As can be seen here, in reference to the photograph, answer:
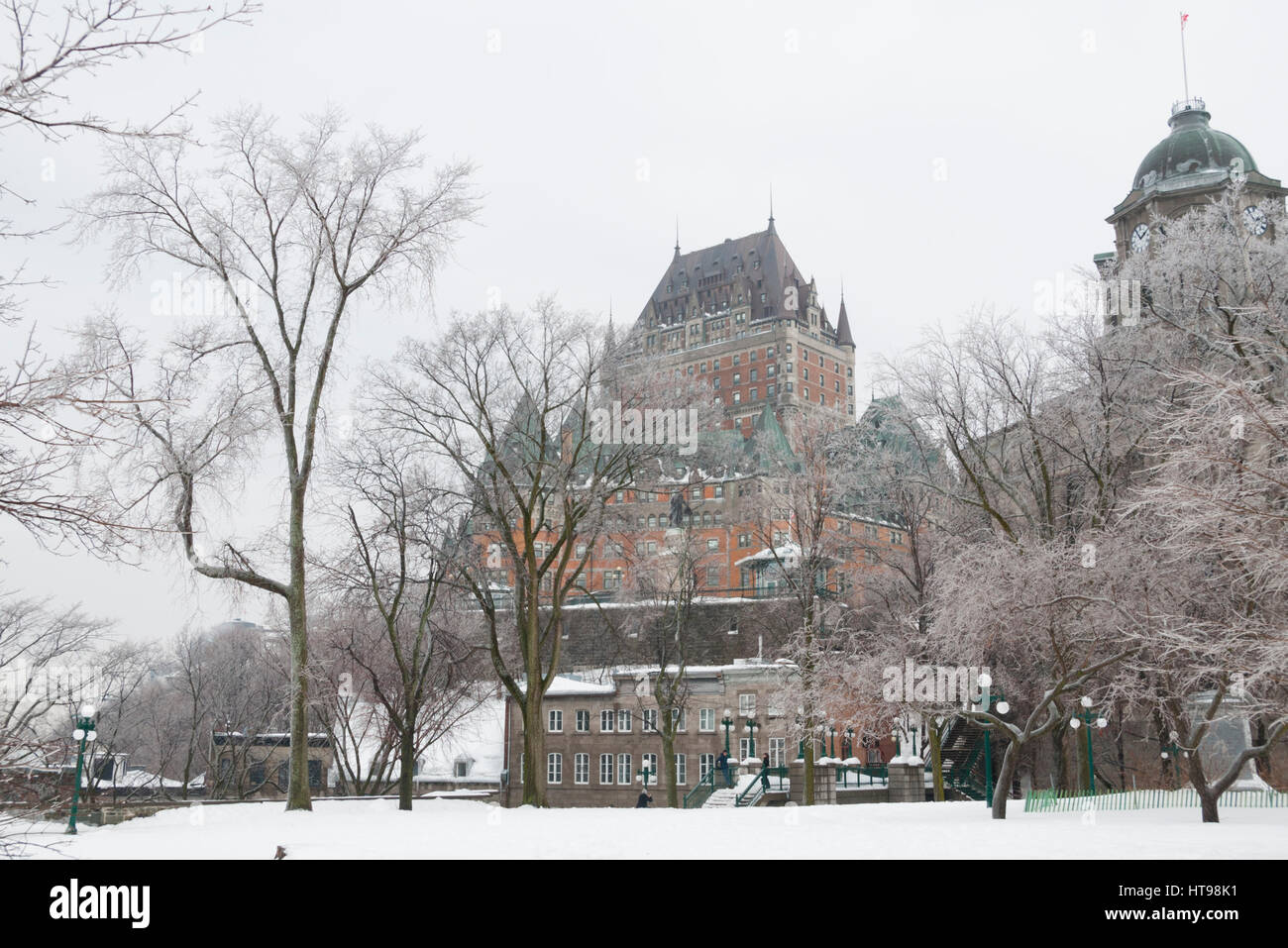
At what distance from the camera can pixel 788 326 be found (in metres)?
144

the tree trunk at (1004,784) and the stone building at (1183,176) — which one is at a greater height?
the stone building at (1183,176)

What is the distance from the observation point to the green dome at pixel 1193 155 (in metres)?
53.9

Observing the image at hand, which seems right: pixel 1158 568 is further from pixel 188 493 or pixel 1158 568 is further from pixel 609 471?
pixel 188 493

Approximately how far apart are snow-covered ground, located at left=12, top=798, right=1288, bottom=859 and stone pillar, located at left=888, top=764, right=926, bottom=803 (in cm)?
1237

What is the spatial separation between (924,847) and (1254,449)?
11.5 m

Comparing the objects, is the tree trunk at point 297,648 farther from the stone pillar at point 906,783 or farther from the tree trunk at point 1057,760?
the stone pillar at point 906,783

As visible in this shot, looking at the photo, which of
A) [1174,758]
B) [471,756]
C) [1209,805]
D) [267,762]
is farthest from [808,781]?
[471,756]

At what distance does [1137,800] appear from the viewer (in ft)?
87.2

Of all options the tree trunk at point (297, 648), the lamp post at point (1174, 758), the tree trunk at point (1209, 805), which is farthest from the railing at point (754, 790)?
the tree trunk at point (1209, 805)

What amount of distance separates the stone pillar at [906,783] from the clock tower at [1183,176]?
26004mm

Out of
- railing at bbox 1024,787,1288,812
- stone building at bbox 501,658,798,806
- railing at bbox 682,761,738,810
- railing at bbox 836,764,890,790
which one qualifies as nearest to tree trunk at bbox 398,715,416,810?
railing at bbox 682,761,738,810

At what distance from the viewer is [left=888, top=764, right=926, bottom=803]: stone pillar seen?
35969 millimetres
